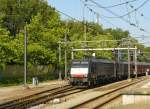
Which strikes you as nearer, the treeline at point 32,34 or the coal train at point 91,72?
the coal train at point 91,72

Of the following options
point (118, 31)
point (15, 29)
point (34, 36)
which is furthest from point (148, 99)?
point (118, 31)

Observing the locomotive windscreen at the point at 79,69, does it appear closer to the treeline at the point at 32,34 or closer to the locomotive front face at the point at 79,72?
the locomotive front face at the point at 79,72

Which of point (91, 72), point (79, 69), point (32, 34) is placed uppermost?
point (32, 34)

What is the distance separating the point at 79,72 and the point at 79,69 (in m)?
0.31

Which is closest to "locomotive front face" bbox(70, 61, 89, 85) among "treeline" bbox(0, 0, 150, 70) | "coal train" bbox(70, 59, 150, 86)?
"coal train" bbox(70, 59, 150, 86)

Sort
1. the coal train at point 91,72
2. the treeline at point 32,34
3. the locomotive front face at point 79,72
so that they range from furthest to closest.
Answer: the treeline at point 32,34, the coal train at point 91,72, the locomotive front face at point 79,72

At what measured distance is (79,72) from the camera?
47.6 meters

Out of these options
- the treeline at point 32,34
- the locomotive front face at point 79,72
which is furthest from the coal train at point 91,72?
the treeline at point 32,34

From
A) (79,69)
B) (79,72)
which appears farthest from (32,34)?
(79,72)

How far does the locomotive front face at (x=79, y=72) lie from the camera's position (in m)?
47.0

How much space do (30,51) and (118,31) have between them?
108 meters

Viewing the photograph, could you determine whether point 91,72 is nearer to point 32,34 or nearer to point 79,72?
point 79,72

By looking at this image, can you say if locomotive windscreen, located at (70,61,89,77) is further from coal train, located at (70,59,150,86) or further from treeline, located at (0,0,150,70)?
treeline, located at (0,0,150,70)

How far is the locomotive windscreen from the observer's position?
47.3 metres
